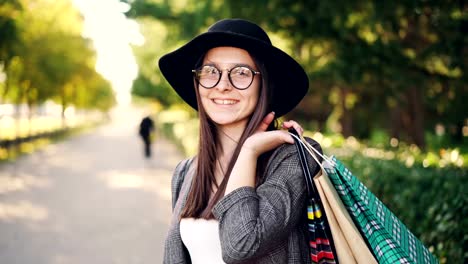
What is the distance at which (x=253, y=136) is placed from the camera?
190 cm

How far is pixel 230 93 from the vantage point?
6.64 feet

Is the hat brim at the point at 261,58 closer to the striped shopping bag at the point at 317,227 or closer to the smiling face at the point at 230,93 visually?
the smiling face at the point at 230,93

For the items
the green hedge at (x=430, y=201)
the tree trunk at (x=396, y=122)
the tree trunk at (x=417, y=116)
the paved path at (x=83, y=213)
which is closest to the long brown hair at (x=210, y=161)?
the green hedge at (x=430, y=201)

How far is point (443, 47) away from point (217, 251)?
644 cm

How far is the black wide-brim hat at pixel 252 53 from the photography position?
6.34 feet

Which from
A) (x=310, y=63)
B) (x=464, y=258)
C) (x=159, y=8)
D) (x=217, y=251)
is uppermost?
(x=159, y=8)

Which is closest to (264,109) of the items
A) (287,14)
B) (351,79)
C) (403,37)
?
(287,14)

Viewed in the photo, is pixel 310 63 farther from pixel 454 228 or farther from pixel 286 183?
pixel 286 183

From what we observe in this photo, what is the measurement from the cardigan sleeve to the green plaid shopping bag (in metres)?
0.12

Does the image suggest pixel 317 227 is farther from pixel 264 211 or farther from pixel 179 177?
pixel 179 177

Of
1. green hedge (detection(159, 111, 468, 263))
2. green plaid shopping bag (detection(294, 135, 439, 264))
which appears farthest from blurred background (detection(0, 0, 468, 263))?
green plaid shopping bag (detection(294, 135, 439, 264))

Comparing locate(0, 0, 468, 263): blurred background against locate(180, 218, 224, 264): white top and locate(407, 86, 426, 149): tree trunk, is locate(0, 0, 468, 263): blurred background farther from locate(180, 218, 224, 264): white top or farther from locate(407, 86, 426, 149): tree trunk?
locate(180, 218, 224, 264): white top

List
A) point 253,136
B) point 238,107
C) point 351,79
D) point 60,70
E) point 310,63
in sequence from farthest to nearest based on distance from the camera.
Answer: point 60,70, point 310,63, point 351,79, point 238,107, point 253,136

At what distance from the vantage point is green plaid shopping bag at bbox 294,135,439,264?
164 centimetres
